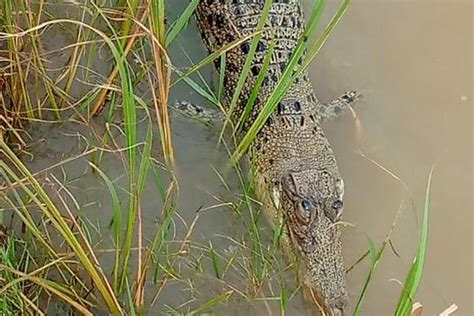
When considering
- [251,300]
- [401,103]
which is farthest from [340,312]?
[401,103]

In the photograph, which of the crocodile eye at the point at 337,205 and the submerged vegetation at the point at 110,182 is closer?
the submerged vegetation at the point at 110,182

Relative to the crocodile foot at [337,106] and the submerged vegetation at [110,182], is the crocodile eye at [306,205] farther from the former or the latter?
the crocodile foot at [337,106]

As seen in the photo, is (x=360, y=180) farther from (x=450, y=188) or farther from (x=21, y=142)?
(x=21, y=142)

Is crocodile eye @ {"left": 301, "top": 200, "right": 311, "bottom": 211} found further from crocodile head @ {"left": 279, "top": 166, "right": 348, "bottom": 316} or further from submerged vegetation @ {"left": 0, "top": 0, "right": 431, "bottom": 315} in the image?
submerged vegetation @ {"left": 0, "top": 0, "right": 431, "bottom": 315}

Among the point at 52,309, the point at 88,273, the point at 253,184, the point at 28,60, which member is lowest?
the point at 52,309

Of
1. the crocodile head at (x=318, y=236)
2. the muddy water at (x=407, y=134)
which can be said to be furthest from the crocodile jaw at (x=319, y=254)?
the muddy water at (x=407, y=134)

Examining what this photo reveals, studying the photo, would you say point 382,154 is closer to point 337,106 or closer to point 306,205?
point 337,106
